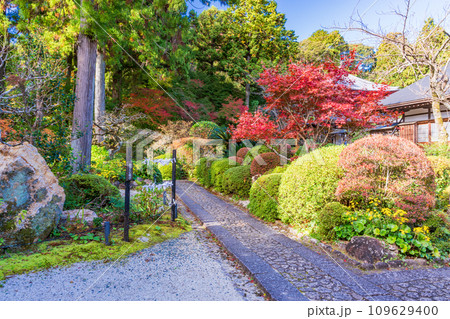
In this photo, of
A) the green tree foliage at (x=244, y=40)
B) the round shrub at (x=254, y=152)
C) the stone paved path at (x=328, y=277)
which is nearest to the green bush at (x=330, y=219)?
the stone paved path at (x=328, y=277)

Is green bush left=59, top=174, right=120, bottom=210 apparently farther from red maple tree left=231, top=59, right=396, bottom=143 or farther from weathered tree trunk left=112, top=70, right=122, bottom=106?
weathered tree trunk left=112, top=70, right=122, bottom=106

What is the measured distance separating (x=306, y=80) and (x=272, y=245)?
3.72m

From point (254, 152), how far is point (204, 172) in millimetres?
3227

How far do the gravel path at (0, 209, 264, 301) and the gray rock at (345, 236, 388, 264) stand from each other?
1.53m

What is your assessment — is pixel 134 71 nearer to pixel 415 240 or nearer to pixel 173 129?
pixel 173 129

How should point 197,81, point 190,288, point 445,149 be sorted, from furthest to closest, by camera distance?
point 197,81 → point 445,149 → point 190,288

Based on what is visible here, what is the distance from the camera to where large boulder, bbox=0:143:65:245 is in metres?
3.46

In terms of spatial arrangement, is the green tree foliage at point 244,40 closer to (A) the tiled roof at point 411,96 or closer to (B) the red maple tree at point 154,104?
(B) the red maple tree at point 154,104

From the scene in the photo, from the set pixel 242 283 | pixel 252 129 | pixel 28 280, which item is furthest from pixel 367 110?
pixel 28 280

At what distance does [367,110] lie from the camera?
20.1 ft

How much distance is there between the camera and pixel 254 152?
27.3 feet

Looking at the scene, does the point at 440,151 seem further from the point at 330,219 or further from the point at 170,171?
the point at 170,171

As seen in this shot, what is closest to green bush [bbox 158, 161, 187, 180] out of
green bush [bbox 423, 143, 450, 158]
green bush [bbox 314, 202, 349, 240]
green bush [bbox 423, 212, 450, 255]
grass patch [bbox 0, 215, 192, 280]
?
grass patch [bbox 0, 215, 192, 280]

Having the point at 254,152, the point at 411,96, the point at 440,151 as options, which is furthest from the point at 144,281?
the point at 411,96
